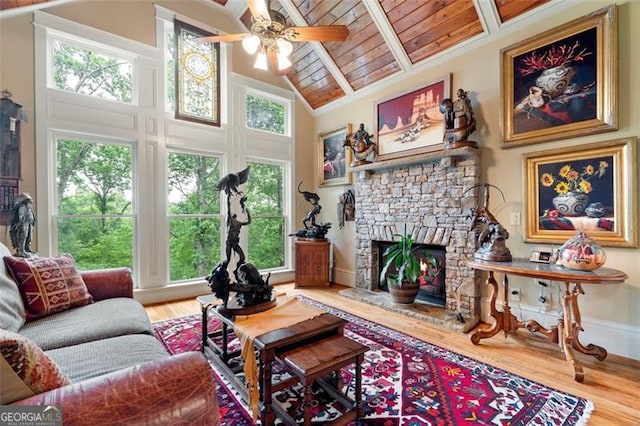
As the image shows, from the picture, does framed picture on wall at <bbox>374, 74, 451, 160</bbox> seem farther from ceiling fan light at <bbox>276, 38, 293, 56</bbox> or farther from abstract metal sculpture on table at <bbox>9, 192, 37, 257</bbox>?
abstract metal sculpture on table at <bbox>9, 192, 37, 257</bbox>

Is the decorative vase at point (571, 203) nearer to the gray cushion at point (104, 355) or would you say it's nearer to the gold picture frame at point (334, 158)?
the gold picture frame at point (334, 158)

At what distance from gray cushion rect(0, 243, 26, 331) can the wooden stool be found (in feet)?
4.95

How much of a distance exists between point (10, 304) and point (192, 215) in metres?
2.62

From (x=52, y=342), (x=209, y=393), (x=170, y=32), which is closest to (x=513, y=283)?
(x=209, y=393)

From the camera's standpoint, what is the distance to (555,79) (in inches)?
108

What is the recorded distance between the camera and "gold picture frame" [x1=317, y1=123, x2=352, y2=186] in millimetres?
4945

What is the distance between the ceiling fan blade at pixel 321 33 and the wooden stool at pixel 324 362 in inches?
94.8

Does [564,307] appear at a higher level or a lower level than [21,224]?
lower

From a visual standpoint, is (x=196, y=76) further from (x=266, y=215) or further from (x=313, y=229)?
(x=313, y=229)

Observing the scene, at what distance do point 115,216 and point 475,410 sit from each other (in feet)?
14.1

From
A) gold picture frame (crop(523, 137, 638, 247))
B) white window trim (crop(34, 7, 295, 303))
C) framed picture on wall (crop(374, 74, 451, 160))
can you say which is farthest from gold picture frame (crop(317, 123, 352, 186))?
gold picture frame (crop(523, 137, 638, 247))

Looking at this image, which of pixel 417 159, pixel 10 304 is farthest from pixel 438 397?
pixel 10 304

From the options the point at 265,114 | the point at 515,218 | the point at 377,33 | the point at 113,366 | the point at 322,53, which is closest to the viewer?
the point at 113,366

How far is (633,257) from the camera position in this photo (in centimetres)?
239
